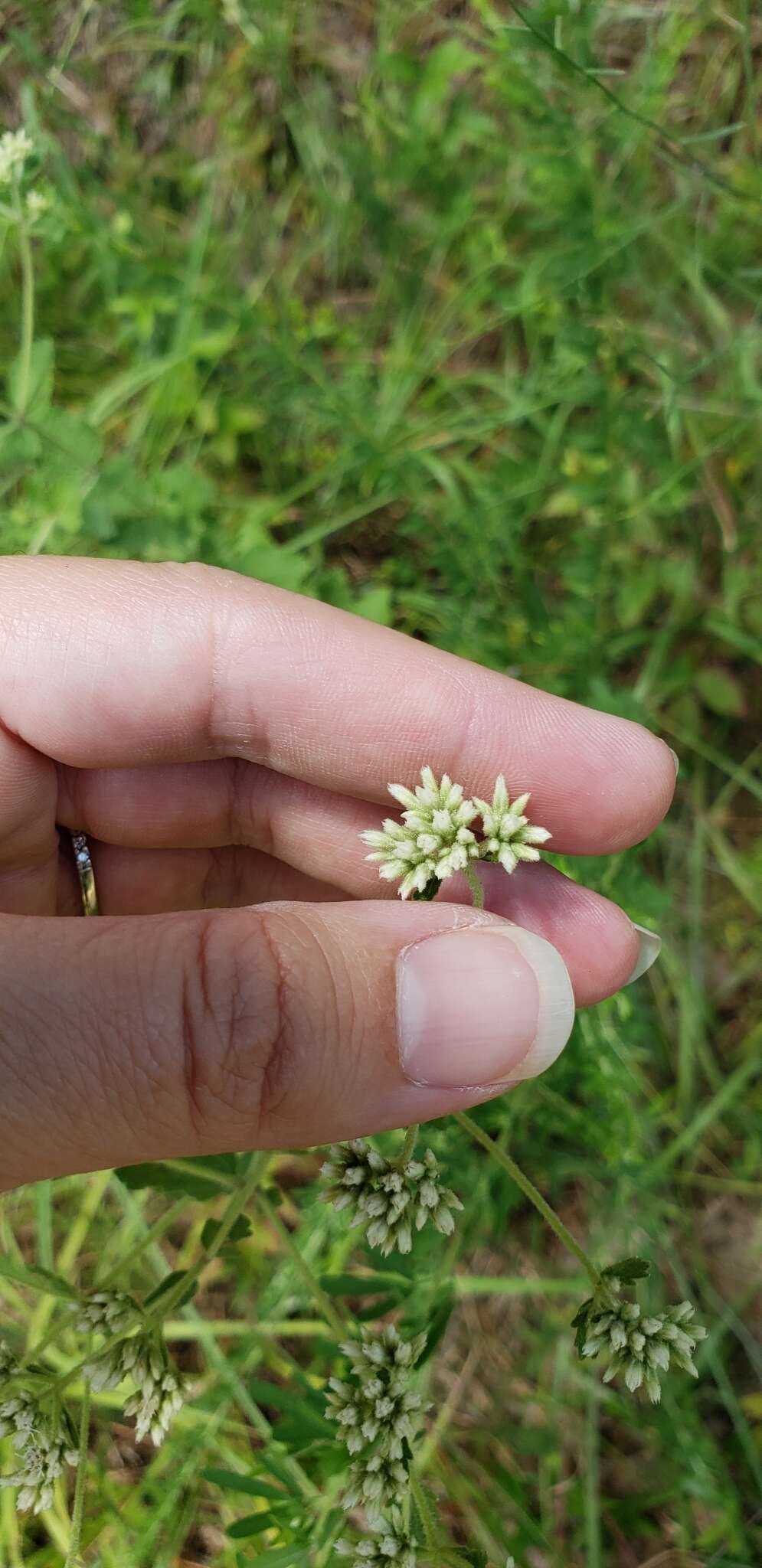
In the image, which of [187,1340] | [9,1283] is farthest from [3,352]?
[187,1340]

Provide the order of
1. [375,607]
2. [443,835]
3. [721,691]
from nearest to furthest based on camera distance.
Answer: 1. [443,835]
2. [375,607]
3. [721,691]

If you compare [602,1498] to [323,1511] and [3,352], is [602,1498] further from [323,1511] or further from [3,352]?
[3,352]

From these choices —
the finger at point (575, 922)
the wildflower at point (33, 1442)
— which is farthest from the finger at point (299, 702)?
the wildflower at point (33, 1442)

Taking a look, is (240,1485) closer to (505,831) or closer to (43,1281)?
(43,1281)

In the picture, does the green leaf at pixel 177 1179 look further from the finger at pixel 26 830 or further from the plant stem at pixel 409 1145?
the finger at pixel 26 830

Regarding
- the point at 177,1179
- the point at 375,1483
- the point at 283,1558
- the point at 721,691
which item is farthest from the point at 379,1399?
the point at 721,691

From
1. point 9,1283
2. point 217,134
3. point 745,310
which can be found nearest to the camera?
point 9,1283
